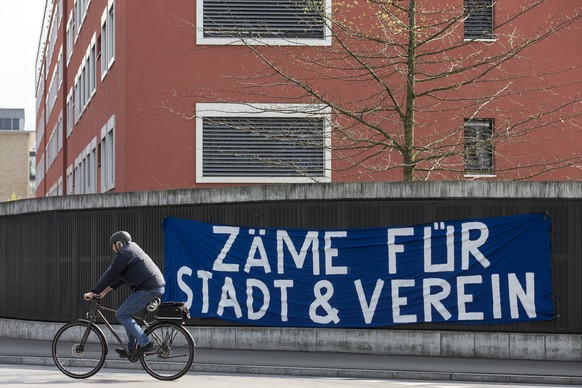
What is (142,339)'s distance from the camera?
13.9 metres

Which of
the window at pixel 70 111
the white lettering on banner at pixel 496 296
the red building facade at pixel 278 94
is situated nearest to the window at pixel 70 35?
the window at pixel 70 111

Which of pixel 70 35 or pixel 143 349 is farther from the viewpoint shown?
pixel 70 35

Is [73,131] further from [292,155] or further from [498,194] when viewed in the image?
[498,194]

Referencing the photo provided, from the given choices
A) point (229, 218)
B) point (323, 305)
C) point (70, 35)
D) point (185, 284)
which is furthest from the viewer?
point (70, 35)

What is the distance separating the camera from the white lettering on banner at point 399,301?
17688mm

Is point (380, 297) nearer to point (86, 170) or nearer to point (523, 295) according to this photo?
point (523, 295)

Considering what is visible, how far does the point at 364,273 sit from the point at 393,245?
65 cm

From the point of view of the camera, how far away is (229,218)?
732 inches

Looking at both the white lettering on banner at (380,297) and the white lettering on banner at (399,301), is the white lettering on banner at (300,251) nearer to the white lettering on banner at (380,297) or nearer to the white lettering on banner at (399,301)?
the white lettering on banner at (380,297)

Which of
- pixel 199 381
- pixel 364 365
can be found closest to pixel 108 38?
pixel 364 365

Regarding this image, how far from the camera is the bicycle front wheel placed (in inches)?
541

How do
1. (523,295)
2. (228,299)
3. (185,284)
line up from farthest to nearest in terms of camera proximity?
1. (185,284)
2. (228,299)
3. (523,295)

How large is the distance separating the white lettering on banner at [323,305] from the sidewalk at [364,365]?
69 centimetres

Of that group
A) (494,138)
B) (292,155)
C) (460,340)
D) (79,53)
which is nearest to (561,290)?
(460,340)
